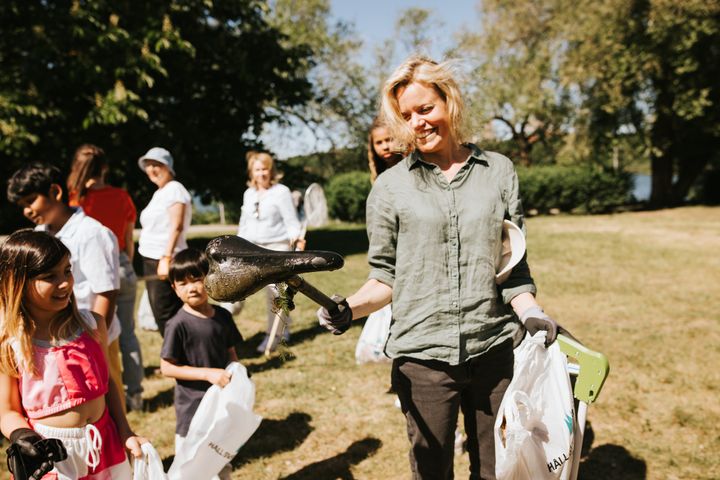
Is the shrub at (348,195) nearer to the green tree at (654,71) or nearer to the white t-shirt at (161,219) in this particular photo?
the green tree at (654,71)

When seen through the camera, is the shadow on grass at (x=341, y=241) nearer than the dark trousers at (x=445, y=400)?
No

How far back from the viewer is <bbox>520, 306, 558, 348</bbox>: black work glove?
1940mm

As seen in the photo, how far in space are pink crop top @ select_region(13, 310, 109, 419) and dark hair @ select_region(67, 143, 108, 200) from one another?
2158 mm

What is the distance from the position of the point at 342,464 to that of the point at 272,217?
2.68 m

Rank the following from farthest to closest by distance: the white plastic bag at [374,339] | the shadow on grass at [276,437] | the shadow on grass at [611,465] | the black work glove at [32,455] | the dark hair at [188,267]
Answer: the white plastic bag at [374,339] → the shadow on grass at [276,437] → the shadow on grass at [611,465] → the dark hair at [188,267] → the black work glove at [32,455]

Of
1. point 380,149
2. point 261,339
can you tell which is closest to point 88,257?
point 380,149

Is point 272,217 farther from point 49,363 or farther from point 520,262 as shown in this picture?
point 520,262

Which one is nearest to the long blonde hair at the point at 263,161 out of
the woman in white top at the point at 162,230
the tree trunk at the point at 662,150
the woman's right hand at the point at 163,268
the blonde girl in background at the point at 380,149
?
the woman in white top at the point at 162,230

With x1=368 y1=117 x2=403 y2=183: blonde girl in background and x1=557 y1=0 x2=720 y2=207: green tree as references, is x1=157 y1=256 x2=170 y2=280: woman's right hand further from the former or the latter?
x1=557 y1=0 x2=720 y2=207: green tree

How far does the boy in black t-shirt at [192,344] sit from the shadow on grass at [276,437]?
645 mm

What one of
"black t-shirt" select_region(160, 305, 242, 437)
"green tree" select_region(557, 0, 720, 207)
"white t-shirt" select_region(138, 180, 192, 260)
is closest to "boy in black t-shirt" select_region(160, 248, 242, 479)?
"black t-shirt" select_region(160, 305, 242, 437)

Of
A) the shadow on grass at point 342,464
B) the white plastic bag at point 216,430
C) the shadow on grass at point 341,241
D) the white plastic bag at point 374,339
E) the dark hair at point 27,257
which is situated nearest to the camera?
the dark hair at point 27,257

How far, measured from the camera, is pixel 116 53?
10.7m

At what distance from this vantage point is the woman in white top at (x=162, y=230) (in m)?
4.61
